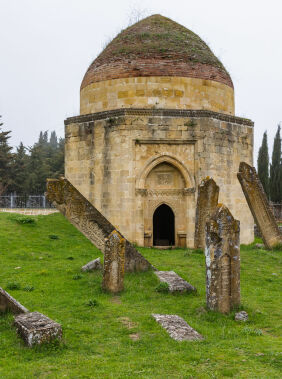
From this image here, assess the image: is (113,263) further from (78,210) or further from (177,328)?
(177,328)

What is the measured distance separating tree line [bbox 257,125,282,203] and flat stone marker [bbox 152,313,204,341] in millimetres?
28940

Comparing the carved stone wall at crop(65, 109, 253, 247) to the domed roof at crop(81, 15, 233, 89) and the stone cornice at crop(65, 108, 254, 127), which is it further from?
the domed roof at crop(81, 15, 233, 89)

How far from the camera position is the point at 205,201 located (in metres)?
11.9

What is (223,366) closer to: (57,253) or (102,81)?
(57,253)

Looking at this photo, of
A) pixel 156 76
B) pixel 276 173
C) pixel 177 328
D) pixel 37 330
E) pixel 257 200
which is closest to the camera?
pixel 37 330

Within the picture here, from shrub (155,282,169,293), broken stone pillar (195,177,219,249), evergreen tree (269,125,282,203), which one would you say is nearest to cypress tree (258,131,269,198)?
evergreen tree (269,125,282,203)

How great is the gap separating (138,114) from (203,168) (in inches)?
121

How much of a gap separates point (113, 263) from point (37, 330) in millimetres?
2838

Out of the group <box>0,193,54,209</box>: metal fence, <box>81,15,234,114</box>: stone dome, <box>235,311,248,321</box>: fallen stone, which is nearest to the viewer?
<box>235,311,248,321</box>: fallen stone

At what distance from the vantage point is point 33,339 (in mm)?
4918

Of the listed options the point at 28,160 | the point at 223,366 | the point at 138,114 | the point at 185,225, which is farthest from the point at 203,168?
the point at 28,160

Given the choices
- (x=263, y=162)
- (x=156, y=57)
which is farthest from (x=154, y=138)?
(x=263, y=162)

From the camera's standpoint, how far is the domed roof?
1499cm

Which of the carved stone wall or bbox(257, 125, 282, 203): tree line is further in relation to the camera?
bbox(257, 125, 282, 203): tree line
